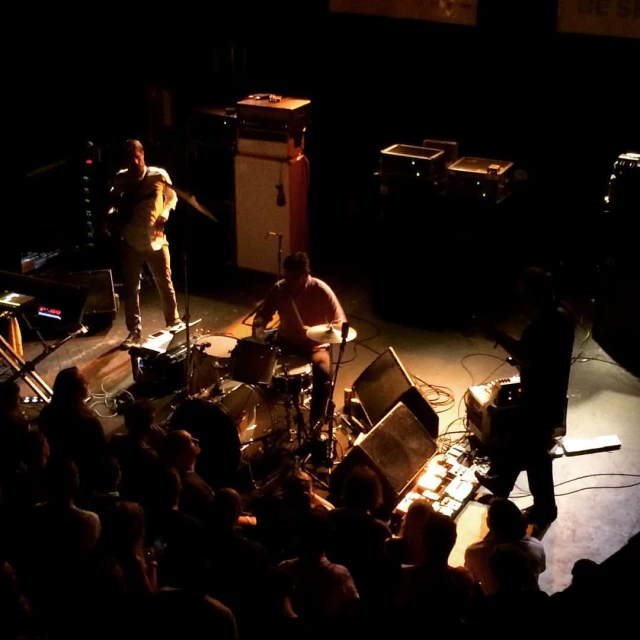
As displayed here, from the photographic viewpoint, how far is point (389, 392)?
20.6 feet

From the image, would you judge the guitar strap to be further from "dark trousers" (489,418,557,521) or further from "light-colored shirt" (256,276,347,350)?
"dark trousers" (489,418,557,521)

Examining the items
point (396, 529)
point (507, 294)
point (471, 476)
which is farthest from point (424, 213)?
point (396, 529)

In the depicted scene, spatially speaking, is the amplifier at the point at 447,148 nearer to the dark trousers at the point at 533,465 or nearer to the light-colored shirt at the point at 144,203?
the light-colored shirt at the point at 144,203

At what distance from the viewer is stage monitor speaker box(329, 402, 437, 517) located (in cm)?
557

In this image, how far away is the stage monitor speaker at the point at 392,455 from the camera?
5.57 metres

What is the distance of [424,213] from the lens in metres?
8.28

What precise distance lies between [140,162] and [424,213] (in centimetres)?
267

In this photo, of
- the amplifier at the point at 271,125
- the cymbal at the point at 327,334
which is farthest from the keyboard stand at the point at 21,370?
the amplifier at the point at 271,125

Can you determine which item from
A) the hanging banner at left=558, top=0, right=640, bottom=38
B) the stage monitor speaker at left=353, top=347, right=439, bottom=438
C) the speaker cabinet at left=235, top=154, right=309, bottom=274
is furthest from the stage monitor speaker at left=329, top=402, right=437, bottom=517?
the hanging banner at left=558, top=0, right=640, bottom=38

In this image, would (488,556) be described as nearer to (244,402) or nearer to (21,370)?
(244,402)

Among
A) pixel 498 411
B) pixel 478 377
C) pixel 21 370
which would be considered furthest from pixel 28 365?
pixel 478 377

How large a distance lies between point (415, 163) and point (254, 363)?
311 cm

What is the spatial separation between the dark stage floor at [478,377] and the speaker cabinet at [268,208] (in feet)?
1.01

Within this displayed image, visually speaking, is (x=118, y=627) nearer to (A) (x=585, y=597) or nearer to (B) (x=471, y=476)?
(A) (x=585, y=597)
